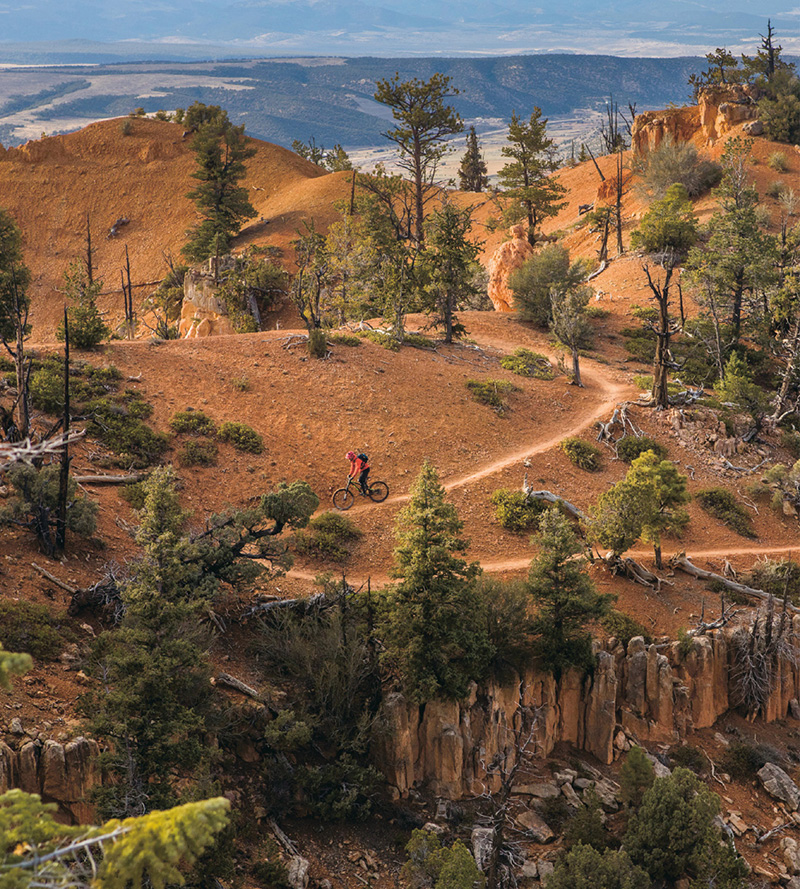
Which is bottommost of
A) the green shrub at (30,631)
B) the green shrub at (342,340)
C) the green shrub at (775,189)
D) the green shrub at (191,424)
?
the green shrub at (30,631)

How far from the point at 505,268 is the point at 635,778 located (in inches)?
1748

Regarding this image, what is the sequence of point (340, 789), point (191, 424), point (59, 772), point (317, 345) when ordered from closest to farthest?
point (59, 772)
point (340, 789)
point (191, 424)
point (317, 345)

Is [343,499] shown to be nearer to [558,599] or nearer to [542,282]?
[558,599]

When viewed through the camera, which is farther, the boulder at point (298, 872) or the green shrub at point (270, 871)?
the boulder at point (298, 872)

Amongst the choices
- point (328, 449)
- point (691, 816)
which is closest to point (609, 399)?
point (328, 449)

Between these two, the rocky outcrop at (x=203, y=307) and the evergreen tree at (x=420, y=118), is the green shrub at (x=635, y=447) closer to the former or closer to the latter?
the evergreen tree at (x=420, y=118)

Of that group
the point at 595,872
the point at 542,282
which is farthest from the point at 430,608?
the point at 542,282

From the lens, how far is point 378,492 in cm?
→ 2908

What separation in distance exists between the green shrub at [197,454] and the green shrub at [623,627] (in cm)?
1421

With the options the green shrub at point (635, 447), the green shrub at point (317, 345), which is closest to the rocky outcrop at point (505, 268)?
the green shrub at point (317, 345)

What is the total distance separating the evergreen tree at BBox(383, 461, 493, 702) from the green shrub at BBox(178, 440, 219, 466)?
10.2 meters

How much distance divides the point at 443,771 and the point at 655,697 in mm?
7026

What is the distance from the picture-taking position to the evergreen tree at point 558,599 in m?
22.8

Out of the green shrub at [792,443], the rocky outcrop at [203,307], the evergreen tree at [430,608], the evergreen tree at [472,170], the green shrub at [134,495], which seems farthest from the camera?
the evergreen tree at [472,170]
